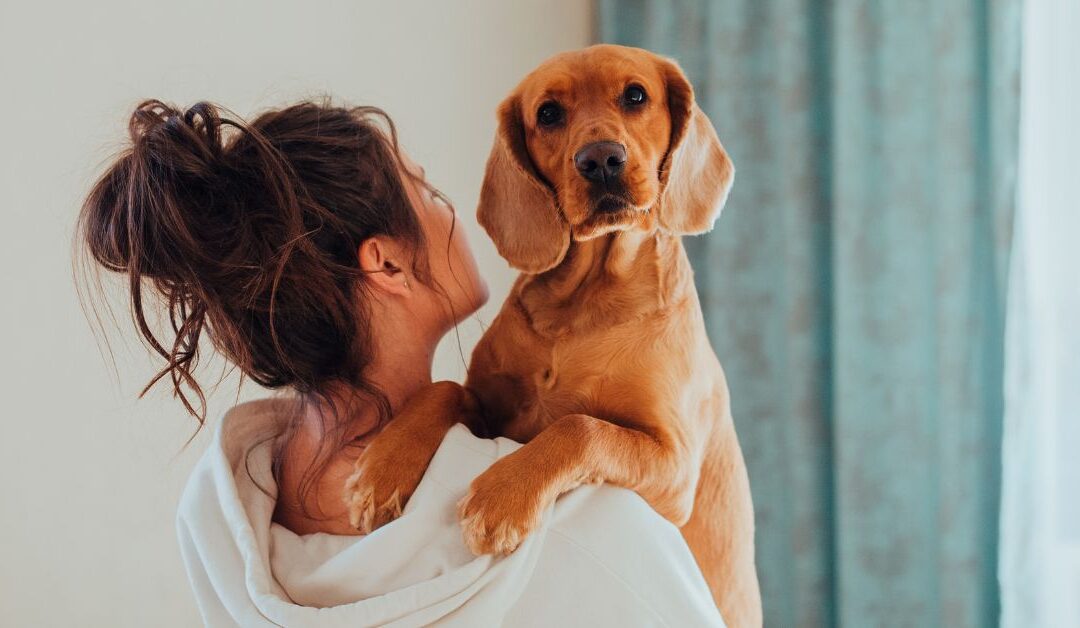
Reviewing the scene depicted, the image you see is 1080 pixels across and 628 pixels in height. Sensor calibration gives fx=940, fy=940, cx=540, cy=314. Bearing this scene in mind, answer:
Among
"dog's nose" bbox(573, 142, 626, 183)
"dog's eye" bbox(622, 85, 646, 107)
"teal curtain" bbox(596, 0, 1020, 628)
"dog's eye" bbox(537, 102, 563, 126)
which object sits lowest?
"teal curtain" bbox(596, 0, 1020, 628)

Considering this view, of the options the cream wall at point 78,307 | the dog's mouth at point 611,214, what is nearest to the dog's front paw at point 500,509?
the dog's mouth at point 611,214

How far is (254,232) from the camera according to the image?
1.13m

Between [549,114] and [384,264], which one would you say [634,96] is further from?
[384,264]

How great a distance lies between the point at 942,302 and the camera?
2.25 m

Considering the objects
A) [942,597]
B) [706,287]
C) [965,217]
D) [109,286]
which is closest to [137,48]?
[109,286]

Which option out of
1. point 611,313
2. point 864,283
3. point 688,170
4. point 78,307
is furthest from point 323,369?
point 864,283

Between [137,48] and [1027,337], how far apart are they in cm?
213

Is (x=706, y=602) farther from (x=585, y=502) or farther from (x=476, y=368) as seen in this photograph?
(x=476, y=368)

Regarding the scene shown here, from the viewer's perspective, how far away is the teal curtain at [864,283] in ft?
7.34

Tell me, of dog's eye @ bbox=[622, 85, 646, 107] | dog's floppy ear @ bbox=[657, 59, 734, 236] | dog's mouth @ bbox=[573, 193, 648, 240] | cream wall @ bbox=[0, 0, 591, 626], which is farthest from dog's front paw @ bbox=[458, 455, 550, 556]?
cream wall @ bbox=[0, 0, 591, 626]

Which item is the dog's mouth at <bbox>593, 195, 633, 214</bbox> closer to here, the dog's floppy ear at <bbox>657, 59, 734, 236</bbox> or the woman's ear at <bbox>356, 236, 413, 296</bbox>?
the dog's floppy ear at <bbox>657, 59, 734, 236</bbox>

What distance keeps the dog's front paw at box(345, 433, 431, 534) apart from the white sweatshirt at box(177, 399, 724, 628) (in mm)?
39

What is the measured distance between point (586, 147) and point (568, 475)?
Answer: 1.43 ft

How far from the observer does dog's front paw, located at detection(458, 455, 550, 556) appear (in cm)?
98
